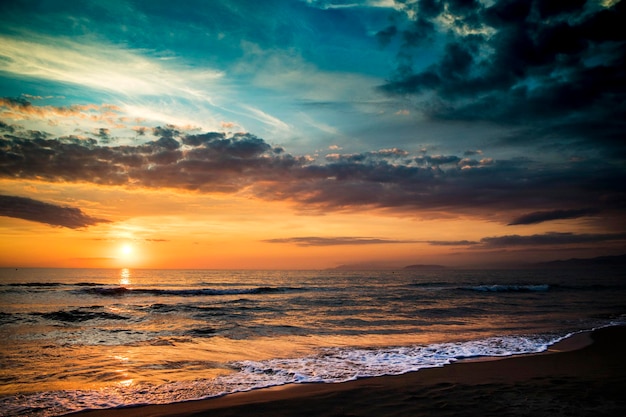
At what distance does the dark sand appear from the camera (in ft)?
24.8

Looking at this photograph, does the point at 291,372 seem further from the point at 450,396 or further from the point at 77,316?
the point at 77,316

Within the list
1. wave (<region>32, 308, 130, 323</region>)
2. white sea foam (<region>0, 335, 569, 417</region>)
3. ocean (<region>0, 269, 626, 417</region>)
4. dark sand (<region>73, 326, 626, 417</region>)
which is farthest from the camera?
wave (<region>32, 308, 130, 323</region>)

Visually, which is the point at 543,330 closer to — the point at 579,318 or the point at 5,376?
the point at 579,318

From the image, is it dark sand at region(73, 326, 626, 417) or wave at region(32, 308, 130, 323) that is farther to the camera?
wave at region(32, 308, 130, 323)

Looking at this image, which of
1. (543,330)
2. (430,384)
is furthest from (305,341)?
(543,330)

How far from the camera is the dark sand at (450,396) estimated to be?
7.56 meters

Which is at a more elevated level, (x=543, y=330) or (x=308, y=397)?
(x=308, y=397)

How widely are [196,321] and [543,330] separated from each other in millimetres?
20901

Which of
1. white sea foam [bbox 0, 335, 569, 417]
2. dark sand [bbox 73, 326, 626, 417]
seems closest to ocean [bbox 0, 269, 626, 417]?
white sea foam [bbox 0, 335, 569, 417]

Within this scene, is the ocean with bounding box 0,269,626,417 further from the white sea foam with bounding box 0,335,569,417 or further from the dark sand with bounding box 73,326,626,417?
the dark sand with bounding box 73,326,626,417

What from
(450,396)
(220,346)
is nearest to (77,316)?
(220,346)

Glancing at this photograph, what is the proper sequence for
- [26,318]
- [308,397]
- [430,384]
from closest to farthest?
[308,397] < [430,384] < [26,318]

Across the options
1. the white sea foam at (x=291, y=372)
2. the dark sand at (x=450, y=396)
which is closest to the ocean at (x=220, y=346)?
the white sea foam at (x=291, y=372)

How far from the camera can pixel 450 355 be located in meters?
13.7
